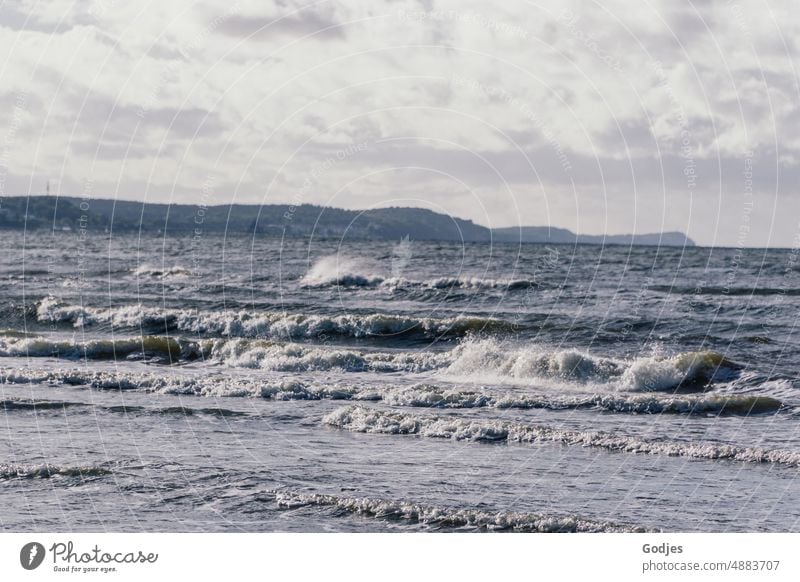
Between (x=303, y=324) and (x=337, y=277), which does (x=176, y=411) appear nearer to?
(x=303, y=324)

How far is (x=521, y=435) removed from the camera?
58.4 ft

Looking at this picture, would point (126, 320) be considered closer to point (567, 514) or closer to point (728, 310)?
point (728, 310)

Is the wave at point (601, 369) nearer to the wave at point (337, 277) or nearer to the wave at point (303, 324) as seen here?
the wave at point (303, 324)

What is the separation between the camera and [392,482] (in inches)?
555

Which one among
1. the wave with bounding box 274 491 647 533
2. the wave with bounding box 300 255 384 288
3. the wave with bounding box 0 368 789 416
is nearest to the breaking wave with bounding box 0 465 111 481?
the wave with bounding box 274 491 647 533

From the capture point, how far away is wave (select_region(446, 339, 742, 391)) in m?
25.6

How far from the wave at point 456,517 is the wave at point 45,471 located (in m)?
3.32

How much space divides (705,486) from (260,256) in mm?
66455

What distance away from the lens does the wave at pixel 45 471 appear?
14000 millimetres

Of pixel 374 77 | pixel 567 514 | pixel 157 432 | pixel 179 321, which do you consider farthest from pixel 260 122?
pixel 179 321

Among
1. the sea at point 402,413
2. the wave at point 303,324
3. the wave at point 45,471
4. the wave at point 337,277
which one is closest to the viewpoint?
the sea at point 402,413
